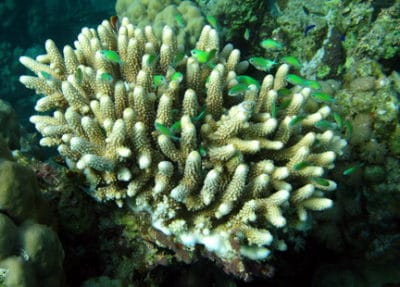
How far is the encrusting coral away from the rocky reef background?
43 centimetres

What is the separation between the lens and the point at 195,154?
2.78 m

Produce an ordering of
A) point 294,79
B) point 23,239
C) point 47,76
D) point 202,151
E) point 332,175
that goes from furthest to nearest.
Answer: point 332,175, point 294,79, point 47,76, point 202,151, point 23,239

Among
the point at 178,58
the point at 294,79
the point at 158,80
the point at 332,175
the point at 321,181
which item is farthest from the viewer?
the point at 332,175

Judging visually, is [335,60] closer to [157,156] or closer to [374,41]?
[374,41]

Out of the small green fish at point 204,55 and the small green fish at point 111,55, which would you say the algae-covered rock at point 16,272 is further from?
the small green fish at point 204,55

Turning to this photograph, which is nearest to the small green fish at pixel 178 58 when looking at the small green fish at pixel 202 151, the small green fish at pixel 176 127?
the small green fish at pixel 176 127

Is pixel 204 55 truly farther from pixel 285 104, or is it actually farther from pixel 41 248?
pixel 41 248

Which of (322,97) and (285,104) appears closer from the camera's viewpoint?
(285,104)

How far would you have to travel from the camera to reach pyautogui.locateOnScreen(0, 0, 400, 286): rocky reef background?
340cm

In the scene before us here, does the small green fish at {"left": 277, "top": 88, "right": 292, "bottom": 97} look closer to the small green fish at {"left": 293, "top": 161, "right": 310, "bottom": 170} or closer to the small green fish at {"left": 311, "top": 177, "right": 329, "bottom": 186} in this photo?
the small green fish at {"left": 293, "top": 161, "right": 310, "bottom": 170}

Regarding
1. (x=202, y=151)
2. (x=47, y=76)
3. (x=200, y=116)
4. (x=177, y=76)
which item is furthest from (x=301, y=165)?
(x=47, y=76)

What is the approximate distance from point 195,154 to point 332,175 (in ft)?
8.10

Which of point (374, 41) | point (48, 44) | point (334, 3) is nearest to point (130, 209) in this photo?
point (48, 44)

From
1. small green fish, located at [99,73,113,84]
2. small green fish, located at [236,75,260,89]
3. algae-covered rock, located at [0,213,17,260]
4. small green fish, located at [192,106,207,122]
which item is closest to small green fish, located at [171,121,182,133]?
small green fish, located at [192,106,207,122]
